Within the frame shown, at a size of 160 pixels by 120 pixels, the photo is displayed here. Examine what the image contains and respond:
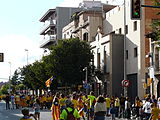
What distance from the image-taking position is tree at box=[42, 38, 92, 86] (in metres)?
50.9

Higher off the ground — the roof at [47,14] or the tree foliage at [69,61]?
the roof at [47,14]

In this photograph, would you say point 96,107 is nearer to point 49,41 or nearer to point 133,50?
point 133,50

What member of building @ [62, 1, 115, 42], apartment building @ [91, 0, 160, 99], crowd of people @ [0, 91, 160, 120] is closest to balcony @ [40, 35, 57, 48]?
building @ [62, 1, 115, 42]

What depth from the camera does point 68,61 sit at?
51.0 m

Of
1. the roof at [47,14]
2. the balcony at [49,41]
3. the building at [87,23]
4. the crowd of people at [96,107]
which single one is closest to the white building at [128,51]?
the building at [87,23]

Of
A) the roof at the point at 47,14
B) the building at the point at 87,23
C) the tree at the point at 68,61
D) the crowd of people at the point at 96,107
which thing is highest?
the roof at the point at 47,14

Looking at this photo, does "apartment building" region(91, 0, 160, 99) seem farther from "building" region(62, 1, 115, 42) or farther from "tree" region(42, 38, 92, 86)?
"building" region(62, 1, 115, 42)

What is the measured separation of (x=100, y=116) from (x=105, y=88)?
3502 cm

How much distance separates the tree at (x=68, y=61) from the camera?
50.9 m

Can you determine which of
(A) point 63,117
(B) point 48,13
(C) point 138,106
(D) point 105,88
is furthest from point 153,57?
(B) point 48,13

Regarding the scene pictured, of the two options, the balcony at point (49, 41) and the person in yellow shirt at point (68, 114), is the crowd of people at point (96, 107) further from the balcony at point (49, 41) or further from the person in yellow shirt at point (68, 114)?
the balcony at point (49, 41)

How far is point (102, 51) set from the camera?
169 feet

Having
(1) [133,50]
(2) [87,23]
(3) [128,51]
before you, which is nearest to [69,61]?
(3) [128,51]

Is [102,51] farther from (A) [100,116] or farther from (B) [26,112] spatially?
(B) [26,112]
